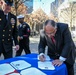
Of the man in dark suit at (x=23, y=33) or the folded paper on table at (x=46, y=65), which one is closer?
the folded paper on table at (x=46, y=65)

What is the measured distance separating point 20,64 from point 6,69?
303 millimetres

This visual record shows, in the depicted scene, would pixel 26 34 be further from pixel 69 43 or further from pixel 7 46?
pixel 69 43

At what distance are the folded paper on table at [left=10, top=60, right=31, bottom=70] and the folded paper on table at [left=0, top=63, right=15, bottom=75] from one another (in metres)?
0.06

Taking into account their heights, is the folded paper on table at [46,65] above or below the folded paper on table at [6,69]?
below


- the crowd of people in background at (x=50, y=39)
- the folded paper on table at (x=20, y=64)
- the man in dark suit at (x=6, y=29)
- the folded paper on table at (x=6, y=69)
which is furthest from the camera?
the man in dark suit at (x=6, y=29)

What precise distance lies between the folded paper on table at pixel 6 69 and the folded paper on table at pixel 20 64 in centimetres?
6

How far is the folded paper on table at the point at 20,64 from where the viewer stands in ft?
10.4

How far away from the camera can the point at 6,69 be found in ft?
10.0

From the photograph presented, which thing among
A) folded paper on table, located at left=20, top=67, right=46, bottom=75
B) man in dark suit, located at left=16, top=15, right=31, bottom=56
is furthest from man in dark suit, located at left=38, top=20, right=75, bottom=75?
man in dark suit, located at left=16, top=15, right=31, bottom=56

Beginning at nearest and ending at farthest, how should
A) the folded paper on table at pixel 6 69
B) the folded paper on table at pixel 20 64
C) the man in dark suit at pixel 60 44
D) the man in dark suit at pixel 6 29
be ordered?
the folded paper on table at pixel 6 69 → the folded paper on table at pixel 20 64 → the man in dark suit at pixel 60 44 → the man in dark suit at pixel 6 29

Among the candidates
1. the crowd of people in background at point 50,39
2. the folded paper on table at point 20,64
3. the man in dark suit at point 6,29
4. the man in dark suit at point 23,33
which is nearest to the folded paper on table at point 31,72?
the folded paper on table at point 20,64

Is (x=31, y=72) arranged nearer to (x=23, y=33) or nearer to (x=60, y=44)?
(x=60, y=44)

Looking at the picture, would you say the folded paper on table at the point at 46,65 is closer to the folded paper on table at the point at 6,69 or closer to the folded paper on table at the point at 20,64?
the folded paper on table at the point at 20,64

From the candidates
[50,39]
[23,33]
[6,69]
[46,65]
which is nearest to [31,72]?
[6,69]
